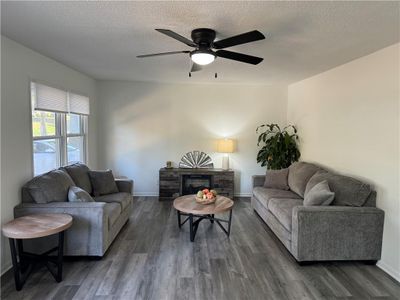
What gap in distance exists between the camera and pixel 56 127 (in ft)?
14.0

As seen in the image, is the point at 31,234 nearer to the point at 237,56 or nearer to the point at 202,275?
the point at 202,275

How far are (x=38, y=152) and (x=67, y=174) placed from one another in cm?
46

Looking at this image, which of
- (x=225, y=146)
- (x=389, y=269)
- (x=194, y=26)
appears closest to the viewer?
(x=194, y=26)


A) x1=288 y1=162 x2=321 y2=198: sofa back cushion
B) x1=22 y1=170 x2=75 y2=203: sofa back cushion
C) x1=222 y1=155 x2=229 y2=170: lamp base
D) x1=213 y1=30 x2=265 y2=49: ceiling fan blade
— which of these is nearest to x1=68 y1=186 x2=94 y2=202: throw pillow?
x1=22 y1=170 x2=75 y2=203: sofa back cushion

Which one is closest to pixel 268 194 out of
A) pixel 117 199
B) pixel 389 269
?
pixel 389 269

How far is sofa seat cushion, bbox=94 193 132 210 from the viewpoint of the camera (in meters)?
4.09

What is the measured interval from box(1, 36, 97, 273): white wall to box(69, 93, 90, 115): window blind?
870mm

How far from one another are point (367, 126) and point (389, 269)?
1641 mm

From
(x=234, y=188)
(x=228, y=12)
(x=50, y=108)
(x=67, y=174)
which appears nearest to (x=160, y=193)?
(x=234, y=188)

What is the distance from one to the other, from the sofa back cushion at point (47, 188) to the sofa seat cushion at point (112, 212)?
0.53 m

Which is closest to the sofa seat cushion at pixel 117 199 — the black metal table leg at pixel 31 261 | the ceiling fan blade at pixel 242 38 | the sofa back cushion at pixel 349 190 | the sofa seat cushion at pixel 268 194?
the black metal table leg at pixel 31 261

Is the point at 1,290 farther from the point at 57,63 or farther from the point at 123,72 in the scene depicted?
the point at 123,72

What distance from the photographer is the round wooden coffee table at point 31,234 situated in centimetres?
258

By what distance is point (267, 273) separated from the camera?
3.04 meters
